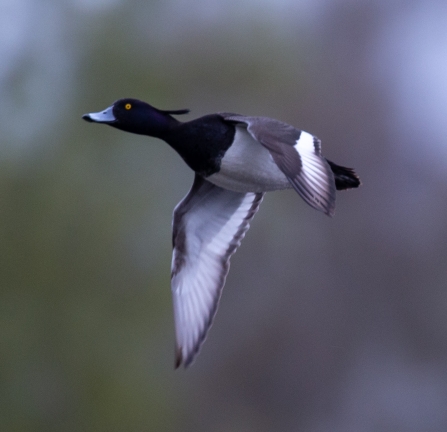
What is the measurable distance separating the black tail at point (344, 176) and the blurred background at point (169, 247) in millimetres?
4763

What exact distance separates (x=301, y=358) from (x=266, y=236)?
4.37 ft

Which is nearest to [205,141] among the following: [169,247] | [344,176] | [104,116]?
[104,116]

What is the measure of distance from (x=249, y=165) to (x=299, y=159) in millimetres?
382

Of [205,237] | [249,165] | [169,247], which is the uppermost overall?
[249,165]

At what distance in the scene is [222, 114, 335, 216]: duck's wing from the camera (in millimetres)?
4020

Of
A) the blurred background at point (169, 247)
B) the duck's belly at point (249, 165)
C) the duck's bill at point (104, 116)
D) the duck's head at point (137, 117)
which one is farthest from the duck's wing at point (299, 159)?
the blurred background at point (169, 247)

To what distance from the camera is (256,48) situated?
1256cm

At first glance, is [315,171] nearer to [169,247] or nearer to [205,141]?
[205,141]

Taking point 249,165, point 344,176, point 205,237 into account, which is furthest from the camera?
point 205,237

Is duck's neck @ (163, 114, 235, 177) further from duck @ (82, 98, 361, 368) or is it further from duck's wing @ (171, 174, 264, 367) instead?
duck's wing @ (171, 174, 264, 367)

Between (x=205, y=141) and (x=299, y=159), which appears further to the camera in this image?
(x=205, y=141)

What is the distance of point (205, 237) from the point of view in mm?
5074

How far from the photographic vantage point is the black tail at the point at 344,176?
4.62m

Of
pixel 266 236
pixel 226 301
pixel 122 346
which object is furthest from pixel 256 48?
pixel 122 346
